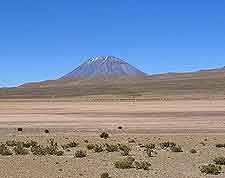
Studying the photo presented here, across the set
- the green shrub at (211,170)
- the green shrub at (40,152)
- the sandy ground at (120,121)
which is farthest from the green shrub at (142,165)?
the sandy ground at (120,121)

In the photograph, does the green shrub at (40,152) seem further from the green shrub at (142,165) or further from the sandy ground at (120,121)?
the sandy ground at (120,121)

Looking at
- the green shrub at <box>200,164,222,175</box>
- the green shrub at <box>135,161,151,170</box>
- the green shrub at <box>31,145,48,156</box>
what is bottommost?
the green shrub at <box>200,164,222,175</box>

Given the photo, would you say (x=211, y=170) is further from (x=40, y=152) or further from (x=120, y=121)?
(x=120, y=121)

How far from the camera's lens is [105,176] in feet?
52.5

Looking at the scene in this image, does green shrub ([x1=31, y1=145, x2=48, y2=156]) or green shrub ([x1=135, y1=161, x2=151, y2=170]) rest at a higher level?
green shrub ([x1=31, y1=145, x2=48, y2=156])

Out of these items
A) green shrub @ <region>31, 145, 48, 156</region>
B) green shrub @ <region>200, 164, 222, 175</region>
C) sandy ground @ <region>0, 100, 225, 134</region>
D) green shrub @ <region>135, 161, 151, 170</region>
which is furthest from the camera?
sandy ground @ <region>0, 100, 225, 134</region>

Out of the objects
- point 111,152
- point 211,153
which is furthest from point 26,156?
point 211,153

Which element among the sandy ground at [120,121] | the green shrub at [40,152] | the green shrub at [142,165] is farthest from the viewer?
the sandy ground at [120,121]

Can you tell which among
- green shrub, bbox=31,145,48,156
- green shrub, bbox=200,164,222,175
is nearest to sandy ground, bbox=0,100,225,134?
green shrub, bbox=31,145,48,156

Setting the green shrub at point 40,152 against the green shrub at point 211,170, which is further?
the green shrub at point 40,152

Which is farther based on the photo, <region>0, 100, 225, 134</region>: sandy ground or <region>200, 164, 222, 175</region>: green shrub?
<region>0, 100, 225, 134</region>: sandy ground

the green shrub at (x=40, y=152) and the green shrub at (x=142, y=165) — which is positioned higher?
the green shrub at (x=40, y=152)

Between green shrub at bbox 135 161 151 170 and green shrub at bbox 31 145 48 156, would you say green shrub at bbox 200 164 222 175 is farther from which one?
green shrub at bbox 31 145 48 156

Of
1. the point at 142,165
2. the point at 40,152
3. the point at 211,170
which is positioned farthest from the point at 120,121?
the point at 211,170
